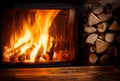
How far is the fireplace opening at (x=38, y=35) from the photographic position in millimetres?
2891

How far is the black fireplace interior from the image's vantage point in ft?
9.50

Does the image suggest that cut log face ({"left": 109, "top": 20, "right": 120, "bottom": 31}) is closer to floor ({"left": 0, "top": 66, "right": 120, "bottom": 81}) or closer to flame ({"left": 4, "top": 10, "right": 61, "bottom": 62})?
floor ({"left": 0, "top": 66, "right": 120, "bottom": 81})

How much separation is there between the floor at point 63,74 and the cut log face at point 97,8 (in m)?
0.60

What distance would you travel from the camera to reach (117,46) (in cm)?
304

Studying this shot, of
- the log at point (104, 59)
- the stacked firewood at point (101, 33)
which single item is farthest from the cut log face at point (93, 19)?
the log at point (104, 59)

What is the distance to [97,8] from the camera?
2928 mm

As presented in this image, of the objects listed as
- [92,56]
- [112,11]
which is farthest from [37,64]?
[112,11]

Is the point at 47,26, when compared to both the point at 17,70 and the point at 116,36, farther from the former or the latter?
the point at 116,36

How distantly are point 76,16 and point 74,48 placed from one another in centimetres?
35

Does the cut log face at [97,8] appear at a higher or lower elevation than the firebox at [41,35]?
higher

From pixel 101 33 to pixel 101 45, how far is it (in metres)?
0.13

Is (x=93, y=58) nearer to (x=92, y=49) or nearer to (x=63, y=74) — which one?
(x=92, y=49)

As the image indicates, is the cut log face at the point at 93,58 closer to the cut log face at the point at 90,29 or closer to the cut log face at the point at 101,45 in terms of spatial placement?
the cut log face at the point at 101,45

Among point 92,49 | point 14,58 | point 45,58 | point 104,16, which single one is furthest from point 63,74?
point 104,16
